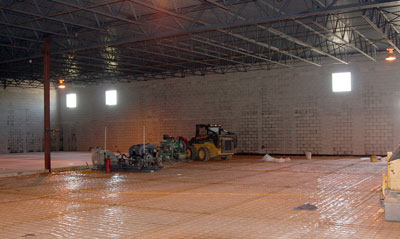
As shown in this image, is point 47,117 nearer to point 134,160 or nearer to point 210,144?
point 134,160

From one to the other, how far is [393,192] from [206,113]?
75.1 feet

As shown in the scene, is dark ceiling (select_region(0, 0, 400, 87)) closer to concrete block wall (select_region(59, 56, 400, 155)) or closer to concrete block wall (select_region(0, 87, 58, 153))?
concrete block wall (select_region(59, 56, 400, 155))

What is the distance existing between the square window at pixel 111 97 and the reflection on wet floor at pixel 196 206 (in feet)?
63.6

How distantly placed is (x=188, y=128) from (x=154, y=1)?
16991 millimetres

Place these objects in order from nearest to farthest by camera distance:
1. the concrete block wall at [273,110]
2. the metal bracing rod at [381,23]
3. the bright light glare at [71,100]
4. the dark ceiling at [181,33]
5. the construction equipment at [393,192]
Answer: the construction equipment at [393,192], the dark ceiling at [181,33], the metal bracing rod at [381,23], the concrete block wall at [273,110], the bright light glare at [71,100]

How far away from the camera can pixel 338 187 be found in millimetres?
12570

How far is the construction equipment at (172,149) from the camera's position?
2267 cm

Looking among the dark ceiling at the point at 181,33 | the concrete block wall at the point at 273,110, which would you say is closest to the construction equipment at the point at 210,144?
the dark ceiling at the point at 181,33

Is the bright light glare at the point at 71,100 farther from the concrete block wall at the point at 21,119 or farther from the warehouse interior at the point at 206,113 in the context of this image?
the concrete block wall at the point at 21,119

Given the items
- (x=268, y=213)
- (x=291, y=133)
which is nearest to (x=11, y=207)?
(x=268, y=213)

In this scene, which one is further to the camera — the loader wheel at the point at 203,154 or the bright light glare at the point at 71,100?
the bright light glare at the point at 71,100

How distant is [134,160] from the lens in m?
18.6

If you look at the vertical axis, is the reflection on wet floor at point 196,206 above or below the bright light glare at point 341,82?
below

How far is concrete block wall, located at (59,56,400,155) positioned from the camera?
24438 mm
